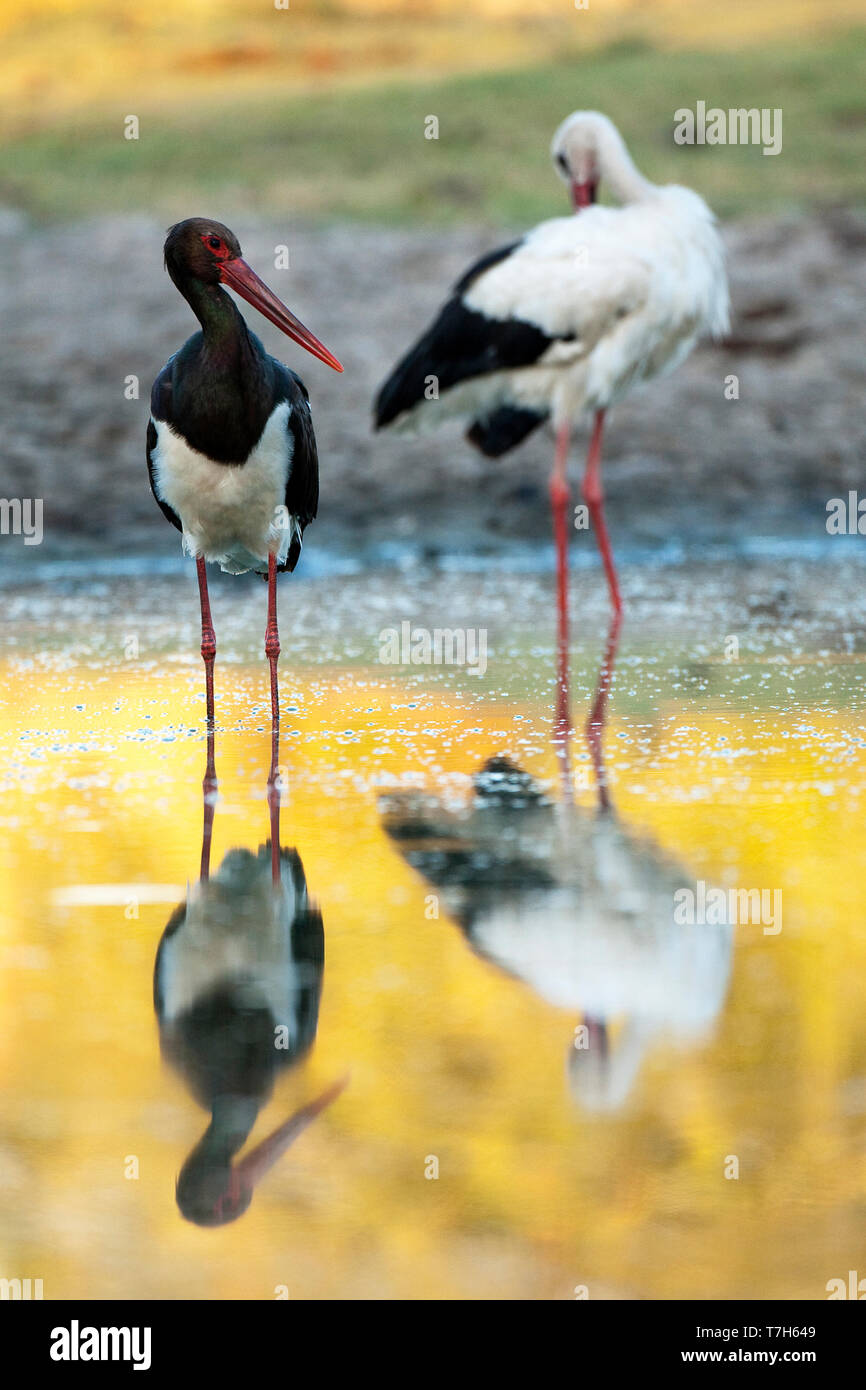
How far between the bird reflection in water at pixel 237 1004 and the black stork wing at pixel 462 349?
12.5 ft

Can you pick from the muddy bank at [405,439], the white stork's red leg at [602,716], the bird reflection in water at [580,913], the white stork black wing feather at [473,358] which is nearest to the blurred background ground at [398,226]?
the muddy bank at [405,439]

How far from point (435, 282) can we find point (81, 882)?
769cm

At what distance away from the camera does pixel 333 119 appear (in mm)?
14734

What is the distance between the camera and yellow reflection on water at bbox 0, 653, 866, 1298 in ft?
7.15

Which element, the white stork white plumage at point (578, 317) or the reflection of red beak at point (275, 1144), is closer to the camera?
the reflection of red beak at point (275, 1144)

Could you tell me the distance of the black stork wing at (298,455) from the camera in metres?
4.94

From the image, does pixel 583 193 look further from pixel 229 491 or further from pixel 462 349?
pixel 229 491

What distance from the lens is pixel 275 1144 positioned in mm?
2461

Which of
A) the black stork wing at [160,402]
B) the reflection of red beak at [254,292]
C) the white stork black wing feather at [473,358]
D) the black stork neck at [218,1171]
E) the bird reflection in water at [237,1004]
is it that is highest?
the white stork black wing feather at [473,358]

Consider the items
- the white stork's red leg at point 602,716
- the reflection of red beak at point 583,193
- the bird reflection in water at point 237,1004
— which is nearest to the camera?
the bird reflection in water at point 237,1004

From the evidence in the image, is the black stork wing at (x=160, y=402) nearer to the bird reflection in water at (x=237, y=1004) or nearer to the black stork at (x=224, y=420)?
the black stork at (x=224, y=420)

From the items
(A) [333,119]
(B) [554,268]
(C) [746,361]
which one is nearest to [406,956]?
(B) [554,268]

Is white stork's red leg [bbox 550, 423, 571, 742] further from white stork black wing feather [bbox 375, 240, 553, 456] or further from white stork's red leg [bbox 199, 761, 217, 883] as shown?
white stork's red leg [bbox 199, 761, 217, 883]
